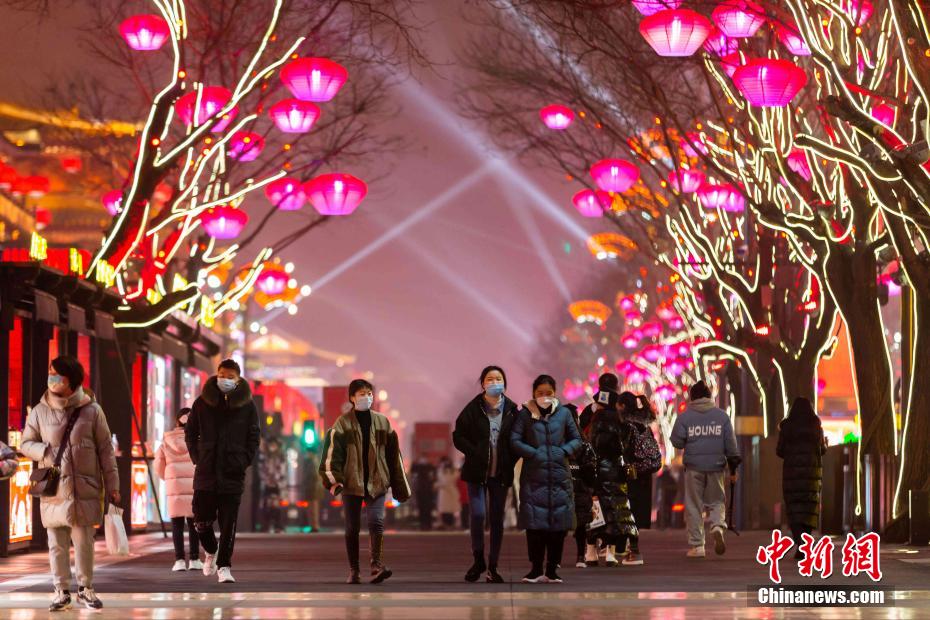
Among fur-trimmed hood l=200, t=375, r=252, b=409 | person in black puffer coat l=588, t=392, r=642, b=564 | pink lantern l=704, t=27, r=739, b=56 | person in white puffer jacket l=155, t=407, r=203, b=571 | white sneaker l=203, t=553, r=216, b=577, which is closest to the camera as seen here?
fur-trimmed hood l=200, t=375, r=252, b=409

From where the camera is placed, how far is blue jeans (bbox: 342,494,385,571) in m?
15.3

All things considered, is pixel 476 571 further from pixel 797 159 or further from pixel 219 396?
pixel 797 159

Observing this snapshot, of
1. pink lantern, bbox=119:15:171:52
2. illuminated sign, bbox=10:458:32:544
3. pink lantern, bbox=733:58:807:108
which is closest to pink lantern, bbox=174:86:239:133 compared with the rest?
pink lantern, bbox=119:15:171:52

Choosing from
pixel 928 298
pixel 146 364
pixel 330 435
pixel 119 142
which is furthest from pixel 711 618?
pixel 119 142

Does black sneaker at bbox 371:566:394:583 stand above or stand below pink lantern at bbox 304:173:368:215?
below

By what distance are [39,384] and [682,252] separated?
1453cm

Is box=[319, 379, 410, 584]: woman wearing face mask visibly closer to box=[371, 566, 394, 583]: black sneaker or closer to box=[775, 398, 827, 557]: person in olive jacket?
box=[371, 566, 394, 583]: black sneaker

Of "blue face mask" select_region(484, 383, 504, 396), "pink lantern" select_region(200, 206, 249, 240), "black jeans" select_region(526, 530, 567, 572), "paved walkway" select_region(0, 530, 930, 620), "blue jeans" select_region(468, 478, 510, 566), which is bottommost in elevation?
"paved walkway" select_region(0, 530, 930, 620)

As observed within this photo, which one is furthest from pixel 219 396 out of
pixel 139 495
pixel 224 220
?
pixel 224 220

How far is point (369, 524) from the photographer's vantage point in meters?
15.4

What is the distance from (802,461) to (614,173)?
9966 millimetres

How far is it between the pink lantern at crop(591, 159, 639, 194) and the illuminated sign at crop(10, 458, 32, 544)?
34.6ft

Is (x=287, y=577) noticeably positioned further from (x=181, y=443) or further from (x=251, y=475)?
(x=251, y=475)

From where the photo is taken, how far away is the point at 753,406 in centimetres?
3600
